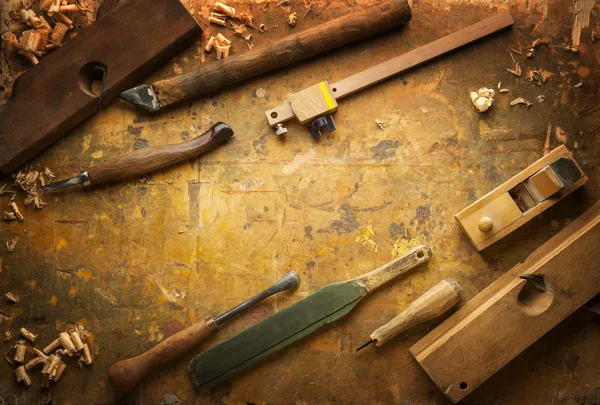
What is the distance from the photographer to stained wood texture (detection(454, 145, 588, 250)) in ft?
7.78

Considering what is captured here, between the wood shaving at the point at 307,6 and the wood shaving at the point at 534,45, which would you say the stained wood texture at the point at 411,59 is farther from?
the wood shaving at the point at 307,6

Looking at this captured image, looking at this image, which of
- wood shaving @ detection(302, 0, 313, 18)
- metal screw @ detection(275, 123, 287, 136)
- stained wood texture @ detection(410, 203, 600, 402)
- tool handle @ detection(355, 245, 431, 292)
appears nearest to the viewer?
stained wood texture @ detection(410, 203, 600, 402)

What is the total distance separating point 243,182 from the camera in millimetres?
2553

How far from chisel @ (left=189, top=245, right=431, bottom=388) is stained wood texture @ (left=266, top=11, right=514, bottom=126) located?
31.7 inches

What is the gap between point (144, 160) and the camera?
248cm

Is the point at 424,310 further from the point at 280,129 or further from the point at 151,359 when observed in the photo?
the point at 151,359

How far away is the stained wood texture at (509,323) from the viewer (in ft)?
7.57

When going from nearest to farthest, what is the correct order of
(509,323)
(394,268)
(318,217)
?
(509,323)
(394,268)
(318,217)

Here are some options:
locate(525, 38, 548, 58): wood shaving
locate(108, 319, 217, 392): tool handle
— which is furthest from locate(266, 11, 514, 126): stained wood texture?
locate(108, 319, 217, 392): tool handle

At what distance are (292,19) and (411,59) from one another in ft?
1.88

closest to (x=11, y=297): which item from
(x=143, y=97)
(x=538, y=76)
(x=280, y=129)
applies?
(x=143, y=97)

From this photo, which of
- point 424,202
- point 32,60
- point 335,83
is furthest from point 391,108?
point 32,60

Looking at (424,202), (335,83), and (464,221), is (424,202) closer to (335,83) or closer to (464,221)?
(464,221)

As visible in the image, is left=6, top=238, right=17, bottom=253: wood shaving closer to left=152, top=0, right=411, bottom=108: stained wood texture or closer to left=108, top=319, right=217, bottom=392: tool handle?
left=108, top=319, right=217, bottom=392: tool handle
